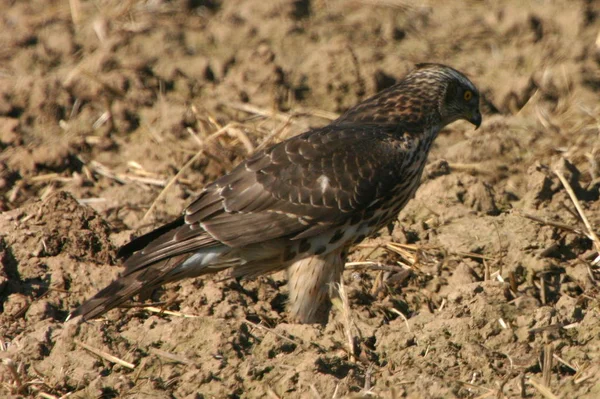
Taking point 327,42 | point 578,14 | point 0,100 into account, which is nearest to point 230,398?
point 0,100

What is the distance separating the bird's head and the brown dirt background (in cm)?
50

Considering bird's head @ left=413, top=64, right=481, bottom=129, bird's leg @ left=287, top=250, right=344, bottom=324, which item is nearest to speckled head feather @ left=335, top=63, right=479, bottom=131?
bird's head @ left=413, top=64, right=481, bottom=129

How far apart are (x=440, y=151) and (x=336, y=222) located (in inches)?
98.5

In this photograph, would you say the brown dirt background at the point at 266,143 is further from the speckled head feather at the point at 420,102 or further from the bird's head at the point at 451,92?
the speckled head feather at the point at 420,102

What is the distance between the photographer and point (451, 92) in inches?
276

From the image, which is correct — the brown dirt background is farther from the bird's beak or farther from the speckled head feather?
the speckled head feather

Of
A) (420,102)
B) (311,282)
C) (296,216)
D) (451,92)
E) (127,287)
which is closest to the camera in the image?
(127,287)

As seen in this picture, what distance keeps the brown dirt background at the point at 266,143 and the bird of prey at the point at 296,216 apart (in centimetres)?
25

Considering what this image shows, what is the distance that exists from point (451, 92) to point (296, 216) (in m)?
1.62

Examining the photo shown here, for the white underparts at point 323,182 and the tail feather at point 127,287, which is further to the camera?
the white underparts at point 323,182

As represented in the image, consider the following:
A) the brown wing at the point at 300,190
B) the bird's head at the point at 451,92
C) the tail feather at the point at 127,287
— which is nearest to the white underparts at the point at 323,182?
the brown wing at the point at 300,190

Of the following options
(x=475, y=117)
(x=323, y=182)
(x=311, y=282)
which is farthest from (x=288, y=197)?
(x=475, y=117)

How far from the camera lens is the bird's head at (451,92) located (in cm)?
695

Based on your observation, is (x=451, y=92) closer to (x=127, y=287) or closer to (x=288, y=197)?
(x=288, y=197)
